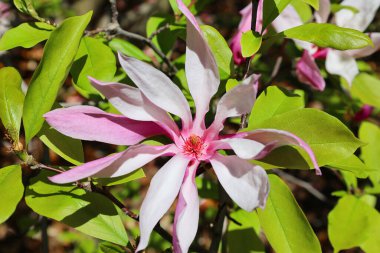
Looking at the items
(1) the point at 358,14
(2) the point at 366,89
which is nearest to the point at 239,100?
(1) the point at 358,14

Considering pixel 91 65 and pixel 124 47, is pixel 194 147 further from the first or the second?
pixel 124 47

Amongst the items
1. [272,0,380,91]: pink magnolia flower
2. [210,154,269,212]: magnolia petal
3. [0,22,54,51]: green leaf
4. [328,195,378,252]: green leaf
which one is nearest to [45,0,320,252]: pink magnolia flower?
[210,154,269,212]: magnolia petal

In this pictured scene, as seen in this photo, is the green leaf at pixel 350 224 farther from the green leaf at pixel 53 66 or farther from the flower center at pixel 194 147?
the green leaf at pixel 53 66

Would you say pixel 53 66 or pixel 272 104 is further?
pixel 272 104

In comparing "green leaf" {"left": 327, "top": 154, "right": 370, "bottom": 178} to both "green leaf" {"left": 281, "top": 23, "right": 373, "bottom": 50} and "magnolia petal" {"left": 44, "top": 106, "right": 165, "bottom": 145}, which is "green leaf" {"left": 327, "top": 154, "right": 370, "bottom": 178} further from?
"magnolia petal" {"left": 44, "top": 106, "right": 165, "bottom": 145}

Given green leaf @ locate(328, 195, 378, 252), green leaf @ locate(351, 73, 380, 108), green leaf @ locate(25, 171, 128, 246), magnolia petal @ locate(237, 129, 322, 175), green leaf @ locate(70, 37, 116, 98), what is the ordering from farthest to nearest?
green leaf @ locate(351, 73, 380, 108), green leaf @ locate(328, 195, 378, 252), green leaf @ locate(70, 37, 116, 98), green leaf @ locate(25, 171, 128, 246), magnolia petal @ locate(237, 129, 322, 175)

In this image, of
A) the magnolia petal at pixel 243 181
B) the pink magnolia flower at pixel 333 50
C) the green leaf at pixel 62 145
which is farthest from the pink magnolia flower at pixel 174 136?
the pink magnolia flower at pixel 333 50
